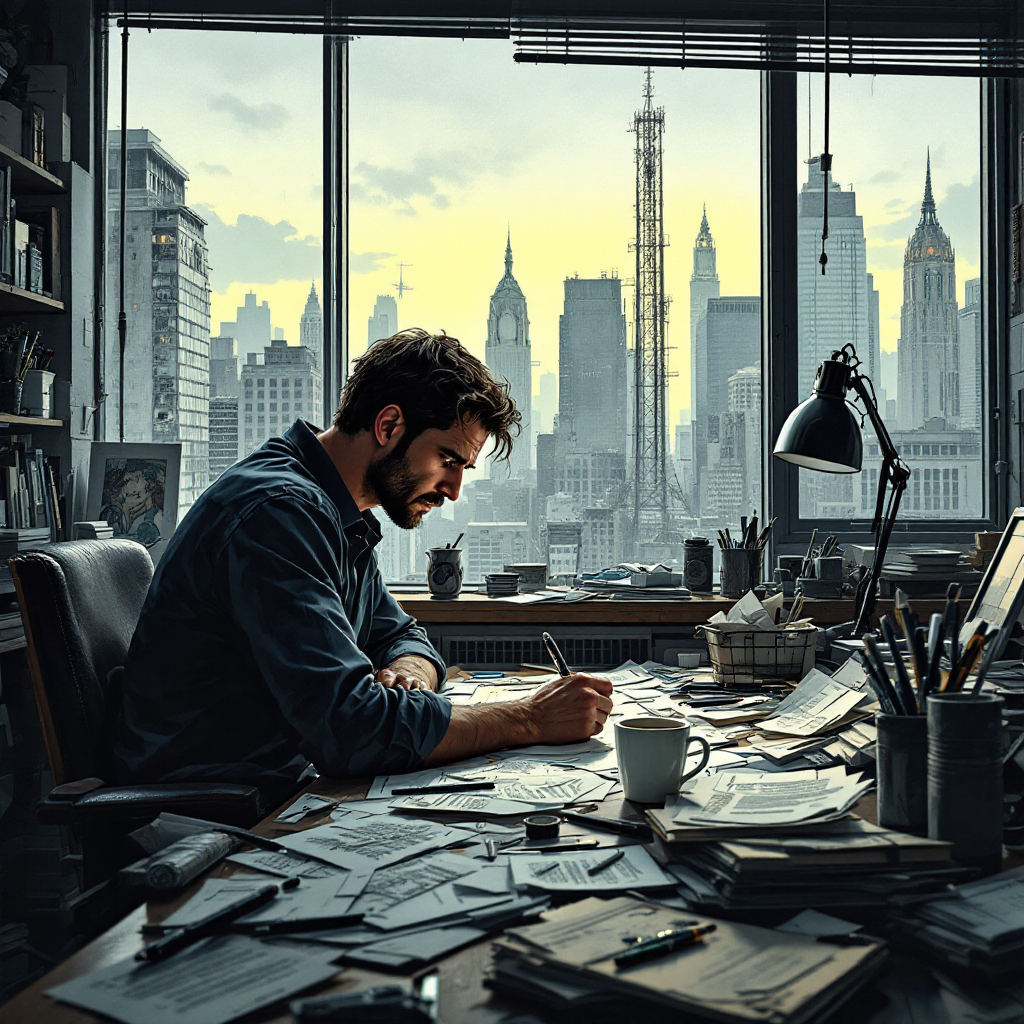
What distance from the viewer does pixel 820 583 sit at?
272 cm

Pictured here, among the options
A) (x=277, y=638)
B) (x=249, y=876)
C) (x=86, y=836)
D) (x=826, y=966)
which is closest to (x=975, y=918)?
(x=826, y=966)

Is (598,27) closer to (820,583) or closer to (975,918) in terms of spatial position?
(820,583)

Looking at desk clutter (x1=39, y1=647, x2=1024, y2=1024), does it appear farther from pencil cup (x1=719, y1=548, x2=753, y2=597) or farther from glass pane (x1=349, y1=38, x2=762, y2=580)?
glass pane (x1=349, y1=38, x2=762, y2=580)

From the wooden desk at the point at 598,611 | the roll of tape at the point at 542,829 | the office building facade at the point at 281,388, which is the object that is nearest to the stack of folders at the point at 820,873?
the roll of tape at the point at 542,829

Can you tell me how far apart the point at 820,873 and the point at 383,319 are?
2.74 meters

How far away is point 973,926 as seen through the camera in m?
0.72

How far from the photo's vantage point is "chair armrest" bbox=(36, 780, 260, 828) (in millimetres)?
1273

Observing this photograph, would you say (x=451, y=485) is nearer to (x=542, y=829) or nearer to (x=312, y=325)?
(x=542, y=829)

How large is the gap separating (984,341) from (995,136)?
2.28 feet

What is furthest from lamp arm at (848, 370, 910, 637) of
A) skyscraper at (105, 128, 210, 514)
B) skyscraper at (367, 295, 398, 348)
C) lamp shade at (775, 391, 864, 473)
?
skyscraper at (105, 128, 210, 514)

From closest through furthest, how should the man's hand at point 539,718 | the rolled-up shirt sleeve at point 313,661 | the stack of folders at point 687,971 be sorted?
the stack of folders at point 687,971, the rolled-up shirt sleeve at point 313,661, the man's hand at point 539,718

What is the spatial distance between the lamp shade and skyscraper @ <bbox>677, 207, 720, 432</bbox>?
123 centimetres

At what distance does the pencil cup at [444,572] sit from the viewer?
282 cm

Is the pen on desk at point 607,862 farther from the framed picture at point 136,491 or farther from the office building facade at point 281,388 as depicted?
the office building facade at point 281,388
